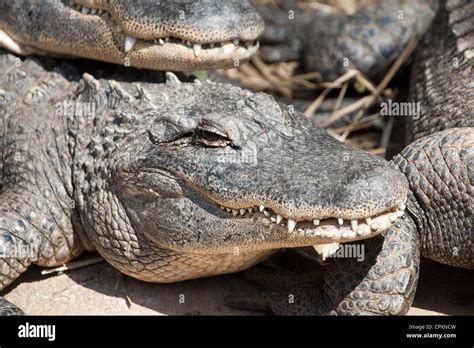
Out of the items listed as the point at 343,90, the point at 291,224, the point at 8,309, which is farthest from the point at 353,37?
the point at 8,309

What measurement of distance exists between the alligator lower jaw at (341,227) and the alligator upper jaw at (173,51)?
122 centimetres

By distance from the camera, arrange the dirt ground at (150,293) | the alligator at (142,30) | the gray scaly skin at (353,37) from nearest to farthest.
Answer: the dirt ground at (150,293)
the alligator at (142,30)
the gray scaly skin at (353,37)

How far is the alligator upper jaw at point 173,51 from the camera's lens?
15.0ft

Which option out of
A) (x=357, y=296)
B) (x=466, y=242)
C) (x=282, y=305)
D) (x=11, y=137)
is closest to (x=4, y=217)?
(x=11, y=137)

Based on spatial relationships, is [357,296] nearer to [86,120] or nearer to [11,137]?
[86,120]

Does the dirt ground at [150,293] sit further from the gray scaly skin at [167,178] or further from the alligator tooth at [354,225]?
the alligator tooth at [354,225]

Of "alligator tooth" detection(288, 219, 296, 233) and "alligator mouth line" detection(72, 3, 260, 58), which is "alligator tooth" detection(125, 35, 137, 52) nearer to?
"alligator mouth line" detection(72, 3, 260, 58)

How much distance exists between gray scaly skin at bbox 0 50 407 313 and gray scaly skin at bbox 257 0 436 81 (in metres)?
1.96

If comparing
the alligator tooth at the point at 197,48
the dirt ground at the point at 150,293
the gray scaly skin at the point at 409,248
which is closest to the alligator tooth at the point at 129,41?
the alligator tooth at the point at 197,48

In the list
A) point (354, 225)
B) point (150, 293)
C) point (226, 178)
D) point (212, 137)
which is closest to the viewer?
point (354, 225)

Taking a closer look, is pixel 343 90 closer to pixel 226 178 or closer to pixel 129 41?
pixel 129 41

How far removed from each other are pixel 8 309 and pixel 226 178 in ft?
3.86

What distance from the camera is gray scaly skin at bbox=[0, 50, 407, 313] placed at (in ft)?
12.0

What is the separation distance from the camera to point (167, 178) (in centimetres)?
403
